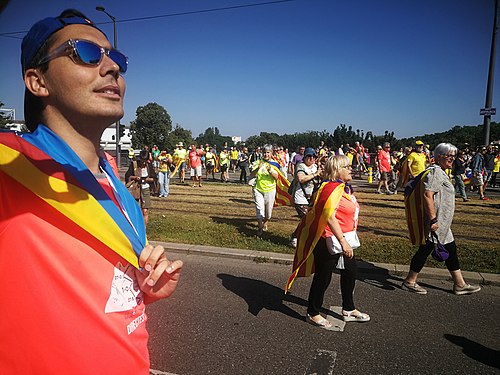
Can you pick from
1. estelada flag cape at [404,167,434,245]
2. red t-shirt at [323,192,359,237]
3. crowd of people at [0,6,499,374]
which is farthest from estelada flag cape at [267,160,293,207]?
crowd of people at [0,6,499,374]

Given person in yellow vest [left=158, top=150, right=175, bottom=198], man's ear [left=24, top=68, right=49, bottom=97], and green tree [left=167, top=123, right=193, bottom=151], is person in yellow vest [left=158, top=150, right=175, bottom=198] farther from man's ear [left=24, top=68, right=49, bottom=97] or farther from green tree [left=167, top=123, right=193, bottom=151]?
green tree [left=167, top=123, right=193, bottom=151]

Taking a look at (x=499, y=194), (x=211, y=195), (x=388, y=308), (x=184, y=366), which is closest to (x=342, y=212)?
(x=388, y=308)

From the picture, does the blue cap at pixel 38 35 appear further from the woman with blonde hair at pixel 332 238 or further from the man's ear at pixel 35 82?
the woman with blonde hair at pixel 332 238

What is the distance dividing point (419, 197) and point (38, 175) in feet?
16.2

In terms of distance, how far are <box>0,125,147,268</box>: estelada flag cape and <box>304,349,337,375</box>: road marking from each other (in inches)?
103

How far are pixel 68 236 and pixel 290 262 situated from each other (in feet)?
17.1

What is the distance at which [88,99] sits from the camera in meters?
1.10

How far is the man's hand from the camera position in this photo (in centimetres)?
107

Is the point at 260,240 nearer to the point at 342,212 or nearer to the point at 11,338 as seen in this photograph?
the point at 342,212

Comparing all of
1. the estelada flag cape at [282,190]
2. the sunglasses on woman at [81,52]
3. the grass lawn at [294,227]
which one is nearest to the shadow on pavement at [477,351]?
the grass lawn at [294,227]

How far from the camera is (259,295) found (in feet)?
15.4

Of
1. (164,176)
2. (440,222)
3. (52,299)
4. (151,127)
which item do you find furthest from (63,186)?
(151,127)

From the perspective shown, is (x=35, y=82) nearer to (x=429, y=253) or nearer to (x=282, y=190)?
(x=429, y=253)

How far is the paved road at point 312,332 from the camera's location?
Answer: 3.16m
